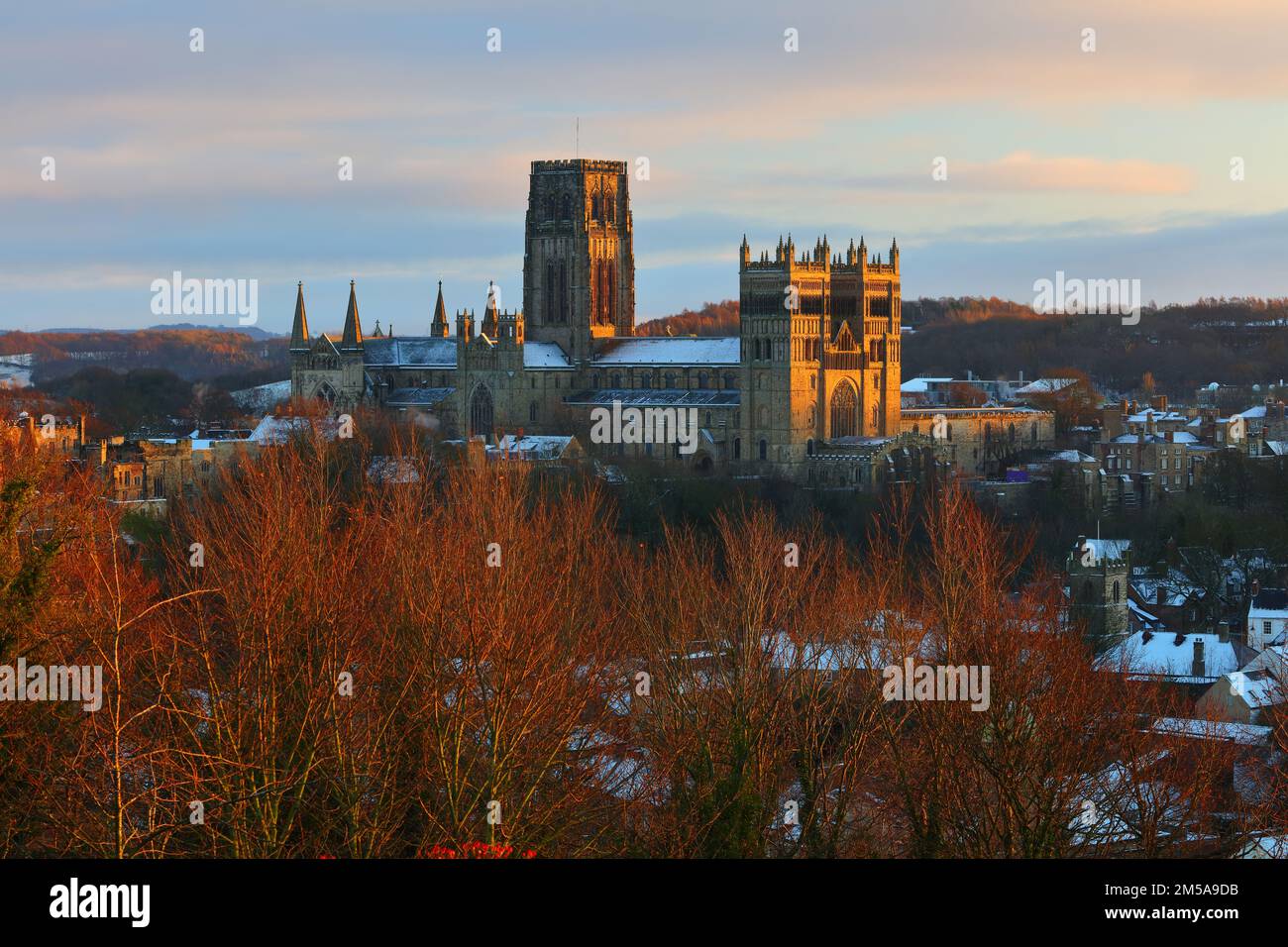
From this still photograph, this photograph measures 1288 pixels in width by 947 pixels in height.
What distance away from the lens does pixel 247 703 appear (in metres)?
21.4

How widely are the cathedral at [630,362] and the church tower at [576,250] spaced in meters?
0.08

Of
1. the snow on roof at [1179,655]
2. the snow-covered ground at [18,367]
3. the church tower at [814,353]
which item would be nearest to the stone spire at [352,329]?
the church tower at [814,353]

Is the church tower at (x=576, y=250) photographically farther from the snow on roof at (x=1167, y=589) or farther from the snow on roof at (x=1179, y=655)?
the snow on roof at (x=1179, y=655)

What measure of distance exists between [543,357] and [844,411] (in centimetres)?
1717

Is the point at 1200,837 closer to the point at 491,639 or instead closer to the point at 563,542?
the point at 491,639

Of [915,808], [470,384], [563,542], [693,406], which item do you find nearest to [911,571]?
[563,542]

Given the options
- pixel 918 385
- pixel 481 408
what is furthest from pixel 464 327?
pixel 918 385

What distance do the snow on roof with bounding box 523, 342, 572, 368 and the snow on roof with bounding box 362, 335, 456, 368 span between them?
5.01 meters

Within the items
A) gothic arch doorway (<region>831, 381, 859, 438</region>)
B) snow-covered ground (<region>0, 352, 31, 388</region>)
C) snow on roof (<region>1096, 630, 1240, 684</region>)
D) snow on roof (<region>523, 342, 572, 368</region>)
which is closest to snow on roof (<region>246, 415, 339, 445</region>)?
snow on roof (<region>523, 342, 572, 368</region>)

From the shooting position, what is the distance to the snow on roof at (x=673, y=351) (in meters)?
103

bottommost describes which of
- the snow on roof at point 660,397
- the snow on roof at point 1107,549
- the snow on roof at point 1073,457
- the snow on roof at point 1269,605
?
the snow on roof at point 1269,605
